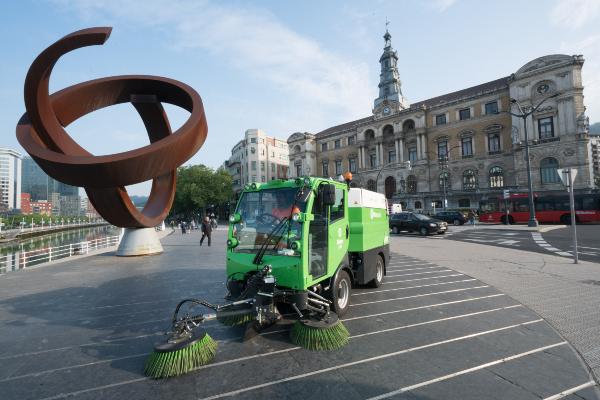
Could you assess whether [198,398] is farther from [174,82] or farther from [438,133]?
[438,133]

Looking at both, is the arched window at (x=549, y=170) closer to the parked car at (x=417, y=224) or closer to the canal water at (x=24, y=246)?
the parked car at (x=417, y=224)

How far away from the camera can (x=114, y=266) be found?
1220cm

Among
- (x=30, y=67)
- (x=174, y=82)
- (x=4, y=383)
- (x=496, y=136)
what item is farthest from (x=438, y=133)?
(x=4, y=383)

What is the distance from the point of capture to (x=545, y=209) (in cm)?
2953

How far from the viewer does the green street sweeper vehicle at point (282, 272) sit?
4.00m

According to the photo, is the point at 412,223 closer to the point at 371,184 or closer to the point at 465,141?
the point at 465,141

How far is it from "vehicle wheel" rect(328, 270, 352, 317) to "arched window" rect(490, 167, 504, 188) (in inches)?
1846

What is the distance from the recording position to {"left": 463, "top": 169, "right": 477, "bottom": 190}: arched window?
46.5 meters

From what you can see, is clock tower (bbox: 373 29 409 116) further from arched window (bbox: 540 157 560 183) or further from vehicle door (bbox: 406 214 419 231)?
vehicle door (bbox: 406 214 419 231)

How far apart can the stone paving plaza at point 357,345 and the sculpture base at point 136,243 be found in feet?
19.9

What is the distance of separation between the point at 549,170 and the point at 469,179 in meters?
10.5

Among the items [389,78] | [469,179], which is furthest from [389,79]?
[469,179]

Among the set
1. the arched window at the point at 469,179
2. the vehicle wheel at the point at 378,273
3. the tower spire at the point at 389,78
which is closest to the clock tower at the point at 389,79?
the tower spire at the point at 389,78

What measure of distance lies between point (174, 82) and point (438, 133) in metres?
48.5
